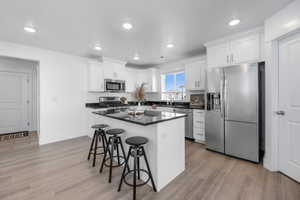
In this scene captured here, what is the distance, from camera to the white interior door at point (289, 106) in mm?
1940

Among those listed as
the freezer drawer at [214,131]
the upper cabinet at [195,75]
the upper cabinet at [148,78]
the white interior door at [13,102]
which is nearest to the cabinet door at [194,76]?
the upper cabinet at [195,75]

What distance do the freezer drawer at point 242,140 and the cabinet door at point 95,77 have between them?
12.4ft

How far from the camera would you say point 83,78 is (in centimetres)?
427

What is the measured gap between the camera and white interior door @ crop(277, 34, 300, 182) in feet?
6.37

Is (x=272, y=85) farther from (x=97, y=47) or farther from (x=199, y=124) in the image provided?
(x=97, y=47)

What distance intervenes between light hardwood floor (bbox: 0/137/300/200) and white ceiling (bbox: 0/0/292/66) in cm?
257

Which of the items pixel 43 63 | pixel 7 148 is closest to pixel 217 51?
pixel 43 63

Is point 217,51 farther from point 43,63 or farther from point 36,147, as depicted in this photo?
point 36,147

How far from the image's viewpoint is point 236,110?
2615mm

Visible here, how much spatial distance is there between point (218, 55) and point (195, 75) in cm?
93

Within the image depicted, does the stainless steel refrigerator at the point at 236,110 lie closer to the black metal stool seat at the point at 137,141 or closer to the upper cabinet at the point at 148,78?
the black metal stool seat at the point at 137,141

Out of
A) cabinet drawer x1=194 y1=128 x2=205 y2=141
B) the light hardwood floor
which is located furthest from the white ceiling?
the light hardwood floor

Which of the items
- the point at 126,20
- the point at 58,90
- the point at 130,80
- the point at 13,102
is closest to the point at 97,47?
the point at 126,20

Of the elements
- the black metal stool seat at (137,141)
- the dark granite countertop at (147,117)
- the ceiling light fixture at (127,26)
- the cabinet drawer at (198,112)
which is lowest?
the black metal stool seat at (137,141)
